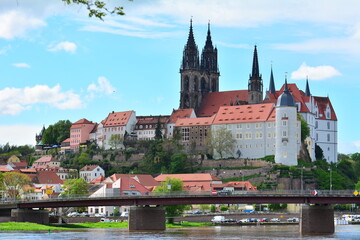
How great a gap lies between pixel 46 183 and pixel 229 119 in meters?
41.4

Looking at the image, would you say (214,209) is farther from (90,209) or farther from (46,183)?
(46,183)

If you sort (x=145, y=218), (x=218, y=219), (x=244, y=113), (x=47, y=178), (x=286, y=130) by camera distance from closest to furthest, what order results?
(x=145, y=218)
(x=218, y=219)
(x=286, y=130)
(x=47, y=178)
(x=244, y=113)

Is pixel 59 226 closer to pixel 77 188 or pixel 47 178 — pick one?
pixel 77 188

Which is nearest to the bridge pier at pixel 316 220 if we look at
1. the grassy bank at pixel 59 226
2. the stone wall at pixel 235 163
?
the grassy bank at pixel 59 226

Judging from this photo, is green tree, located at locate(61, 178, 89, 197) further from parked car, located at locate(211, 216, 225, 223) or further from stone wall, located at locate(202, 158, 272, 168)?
stone wall, located at locate(202, 158, 272, 168)

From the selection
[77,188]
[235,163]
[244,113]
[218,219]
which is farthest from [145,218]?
[244,113]

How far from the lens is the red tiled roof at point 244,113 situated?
619ft

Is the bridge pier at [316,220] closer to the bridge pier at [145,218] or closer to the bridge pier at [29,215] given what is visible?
the bridge pier at [145,218]

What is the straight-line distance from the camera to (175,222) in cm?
12488

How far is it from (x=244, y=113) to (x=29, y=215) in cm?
9304

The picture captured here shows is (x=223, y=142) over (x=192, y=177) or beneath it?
over

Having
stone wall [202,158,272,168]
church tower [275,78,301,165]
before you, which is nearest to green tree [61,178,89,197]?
stone wall [202,158,272,168]

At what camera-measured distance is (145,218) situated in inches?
3907

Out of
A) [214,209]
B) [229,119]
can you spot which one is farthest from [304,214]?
[229,119]
